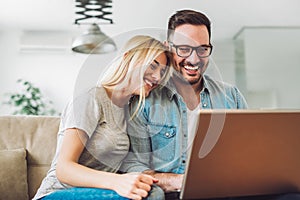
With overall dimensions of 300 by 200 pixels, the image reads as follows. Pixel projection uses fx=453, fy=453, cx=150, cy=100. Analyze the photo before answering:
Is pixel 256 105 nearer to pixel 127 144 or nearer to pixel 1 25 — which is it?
pixel 1 25

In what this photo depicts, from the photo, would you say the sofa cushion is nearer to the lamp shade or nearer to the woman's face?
the woman's face

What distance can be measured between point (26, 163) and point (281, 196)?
131cm

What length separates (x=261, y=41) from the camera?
5484 millimetres

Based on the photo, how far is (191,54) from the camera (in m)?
1.66

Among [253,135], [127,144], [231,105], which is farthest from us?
[231,105]

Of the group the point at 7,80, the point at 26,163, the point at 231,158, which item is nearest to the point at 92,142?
the point at 231,158

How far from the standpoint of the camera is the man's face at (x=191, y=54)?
1.65m

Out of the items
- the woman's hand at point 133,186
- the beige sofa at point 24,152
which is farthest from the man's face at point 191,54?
the beige sofa at point 24,152

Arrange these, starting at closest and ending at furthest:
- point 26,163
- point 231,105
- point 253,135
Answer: point 253,135
point 231,105
point 26,163

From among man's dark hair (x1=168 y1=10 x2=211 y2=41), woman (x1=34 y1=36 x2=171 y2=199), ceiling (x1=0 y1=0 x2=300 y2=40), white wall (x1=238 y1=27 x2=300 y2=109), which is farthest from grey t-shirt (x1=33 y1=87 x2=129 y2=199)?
white wall (x1=238 y1=27 x2=300 y2=109)

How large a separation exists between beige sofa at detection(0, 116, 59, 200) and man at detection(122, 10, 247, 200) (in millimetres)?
694

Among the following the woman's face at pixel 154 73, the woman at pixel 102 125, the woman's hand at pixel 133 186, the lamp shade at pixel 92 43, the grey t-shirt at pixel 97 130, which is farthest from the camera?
the lamp shade at pixel 92 43

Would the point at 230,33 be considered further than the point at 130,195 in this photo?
Yes

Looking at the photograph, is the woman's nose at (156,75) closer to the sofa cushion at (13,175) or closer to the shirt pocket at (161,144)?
the shirt pocket at (161,144)
